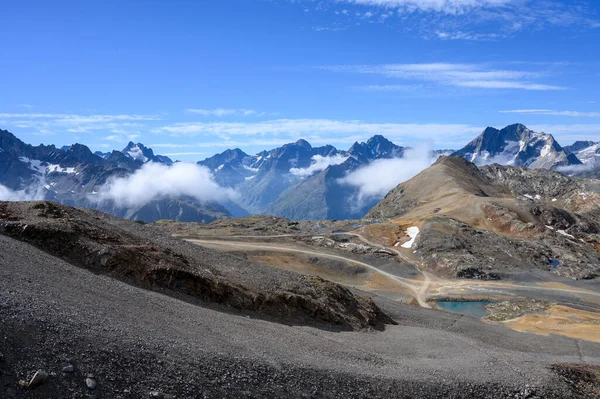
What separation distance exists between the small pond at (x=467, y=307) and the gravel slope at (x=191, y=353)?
34.9m

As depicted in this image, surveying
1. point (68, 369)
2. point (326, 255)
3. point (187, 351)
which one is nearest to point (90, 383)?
point (68, 369)

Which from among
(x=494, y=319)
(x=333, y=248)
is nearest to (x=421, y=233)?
(x=333, y=248)

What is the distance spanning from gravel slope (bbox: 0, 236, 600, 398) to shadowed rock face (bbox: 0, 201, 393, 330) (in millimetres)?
1644

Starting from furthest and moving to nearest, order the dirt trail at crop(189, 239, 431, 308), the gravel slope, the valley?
the dirt trail at crop(189, 239, 431, 308), the valley, the gravel slope

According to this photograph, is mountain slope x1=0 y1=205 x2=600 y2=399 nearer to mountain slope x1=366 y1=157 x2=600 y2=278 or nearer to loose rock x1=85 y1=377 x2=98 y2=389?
loose rock x1=85 y1=377 x2=98 y2=389

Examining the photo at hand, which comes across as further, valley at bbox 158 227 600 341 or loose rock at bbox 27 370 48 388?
valley at bbox 158 227 600 341

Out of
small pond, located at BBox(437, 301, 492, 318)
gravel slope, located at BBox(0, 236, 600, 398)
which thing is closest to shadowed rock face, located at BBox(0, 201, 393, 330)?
gravel slope, located at BBox(0, 236, 600, 398)

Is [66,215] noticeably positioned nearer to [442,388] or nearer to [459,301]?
[442,388]

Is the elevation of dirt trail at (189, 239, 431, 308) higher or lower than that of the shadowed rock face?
→ lower

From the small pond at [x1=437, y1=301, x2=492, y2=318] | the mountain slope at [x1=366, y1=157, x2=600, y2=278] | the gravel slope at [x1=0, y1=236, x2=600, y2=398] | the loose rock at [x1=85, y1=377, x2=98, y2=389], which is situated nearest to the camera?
the loose rock at [x1=85, y1=377, x2=98, y2=389]

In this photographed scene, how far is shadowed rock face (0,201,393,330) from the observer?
33.3 metres

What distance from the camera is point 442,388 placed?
94.8 feet

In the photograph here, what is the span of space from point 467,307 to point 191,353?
6414 centimetres

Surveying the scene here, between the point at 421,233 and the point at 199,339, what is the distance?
9461cm
